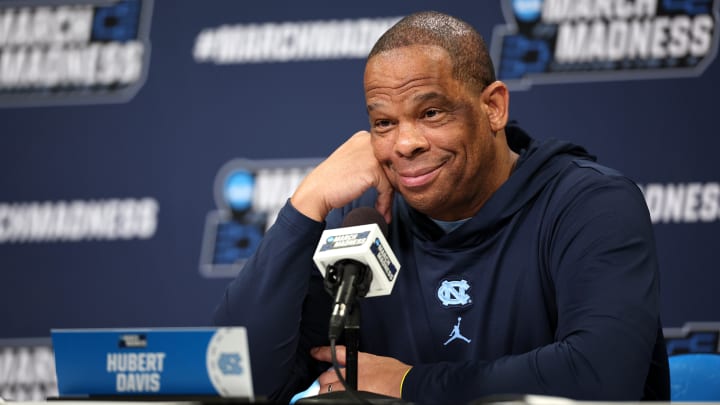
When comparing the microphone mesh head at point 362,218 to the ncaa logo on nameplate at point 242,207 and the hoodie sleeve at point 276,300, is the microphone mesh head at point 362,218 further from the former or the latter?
the ncaa logo on nameplate at point 242,207

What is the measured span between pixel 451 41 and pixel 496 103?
23 centimetres

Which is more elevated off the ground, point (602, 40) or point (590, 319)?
point (602, 40)

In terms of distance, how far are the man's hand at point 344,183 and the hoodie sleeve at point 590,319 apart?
1.60ft

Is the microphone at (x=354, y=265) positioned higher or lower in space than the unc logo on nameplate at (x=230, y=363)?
higher

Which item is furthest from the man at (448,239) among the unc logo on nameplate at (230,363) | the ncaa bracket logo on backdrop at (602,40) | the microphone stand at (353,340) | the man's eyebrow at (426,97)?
the ncaa bracket logo on backdrop at (602,40)

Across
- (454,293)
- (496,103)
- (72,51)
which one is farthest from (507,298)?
(72,51)

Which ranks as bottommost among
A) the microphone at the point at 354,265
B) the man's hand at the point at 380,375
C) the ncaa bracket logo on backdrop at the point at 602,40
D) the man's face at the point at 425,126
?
the man's hand at the point at 380,375

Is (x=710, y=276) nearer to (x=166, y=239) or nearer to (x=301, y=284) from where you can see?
(x=301, y=284)

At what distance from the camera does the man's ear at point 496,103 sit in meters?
2.41

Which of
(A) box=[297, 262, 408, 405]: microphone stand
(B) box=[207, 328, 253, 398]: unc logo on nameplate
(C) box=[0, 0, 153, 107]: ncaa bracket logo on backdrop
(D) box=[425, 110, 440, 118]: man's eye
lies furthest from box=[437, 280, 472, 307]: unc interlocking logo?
(C) box=[0, 0, 153, 107]: ncaa bracket logo on backdrop

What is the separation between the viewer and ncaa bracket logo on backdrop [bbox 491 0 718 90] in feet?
11.3

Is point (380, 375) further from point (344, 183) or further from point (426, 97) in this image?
point (426, 97)

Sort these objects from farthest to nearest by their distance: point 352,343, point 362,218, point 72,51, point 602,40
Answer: point 72,51 → point 602,40 → point 362,218 → point 352,343

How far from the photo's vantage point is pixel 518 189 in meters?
2.35
